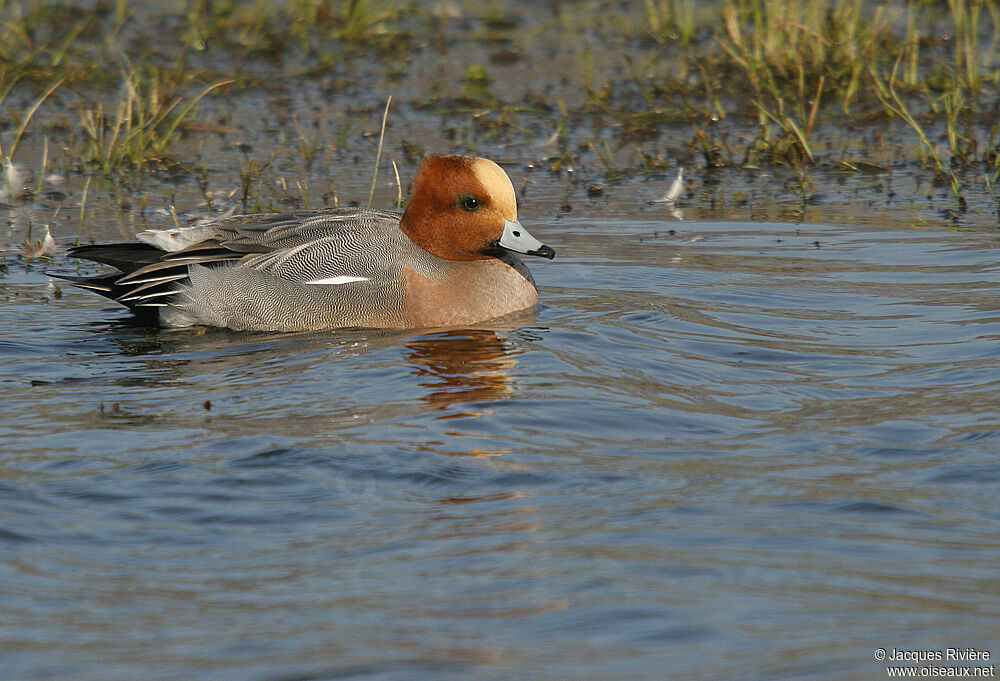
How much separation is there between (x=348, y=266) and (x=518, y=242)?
0.78 metres

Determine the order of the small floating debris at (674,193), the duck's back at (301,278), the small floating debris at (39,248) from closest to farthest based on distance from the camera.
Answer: the duck's back at (301,278)
the small floating debris at (39,248)
the small floating debris at (674,193)

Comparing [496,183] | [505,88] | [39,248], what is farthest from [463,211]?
[505,88]

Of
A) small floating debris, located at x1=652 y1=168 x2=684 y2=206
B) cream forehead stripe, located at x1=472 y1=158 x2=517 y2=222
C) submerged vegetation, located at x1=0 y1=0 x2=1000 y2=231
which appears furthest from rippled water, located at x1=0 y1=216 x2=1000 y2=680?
submerged vegetation, located at x1=0 y1=0 x2=1000 y2=231

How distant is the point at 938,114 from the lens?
10344 millimetres

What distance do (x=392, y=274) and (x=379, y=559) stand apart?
9.12ft

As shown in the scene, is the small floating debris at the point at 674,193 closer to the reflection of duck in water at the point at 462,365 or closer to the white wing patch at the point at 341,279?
the reflection of duck in water at the point at 462,365

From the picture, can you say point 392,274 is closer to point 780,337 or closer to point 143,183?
point 780,337

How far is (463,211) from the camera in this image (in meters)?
6.61

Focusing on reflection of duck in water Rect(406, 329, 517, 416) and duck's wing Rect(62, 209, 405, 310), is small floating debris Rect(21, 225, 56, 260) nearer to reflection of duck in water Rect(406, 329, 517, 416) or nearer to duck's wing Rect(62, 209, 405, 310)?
duck's wing Rect(62, 209, 405, 310)

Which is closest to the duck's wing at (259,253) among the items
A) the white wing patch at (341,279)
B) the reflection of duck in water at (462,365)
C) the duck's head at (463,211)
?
the white wing patch at (341,279)

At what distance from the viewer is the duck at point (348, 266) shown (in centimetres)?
646

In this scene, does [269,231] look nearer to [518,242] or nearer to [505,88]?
[518,242]

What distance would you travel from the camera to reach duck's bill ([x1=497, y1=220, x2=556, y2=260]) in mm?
6563

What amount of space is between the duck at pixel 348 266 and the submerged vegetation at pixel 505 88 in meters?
1.81
